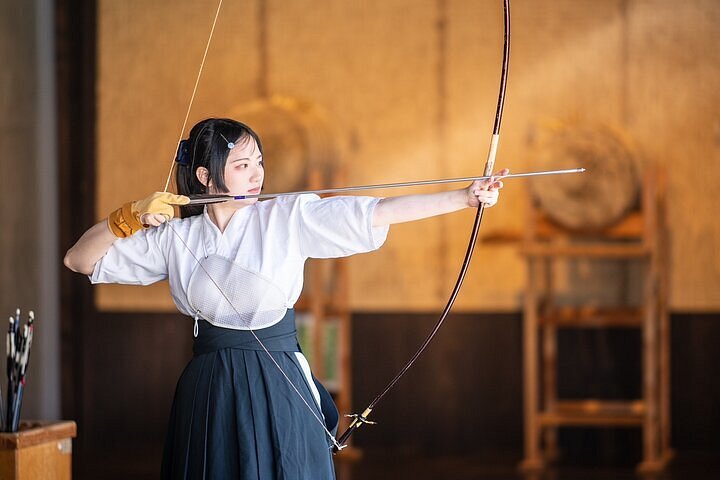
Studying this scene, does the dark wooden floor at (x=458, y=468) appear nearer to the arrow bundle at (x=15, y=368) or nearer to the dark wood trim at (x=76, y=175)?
the dark wood trim at (x=76, y=175)

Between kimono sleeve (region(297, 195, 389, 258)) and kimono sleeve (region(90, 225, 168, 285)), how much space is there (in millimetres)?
302

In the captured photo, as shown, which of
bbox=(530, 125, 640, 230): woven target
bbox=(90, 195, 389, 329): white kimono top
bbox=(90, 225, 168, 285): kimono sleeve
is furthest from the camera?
bbox=(530, 125, 640, 230): woven target

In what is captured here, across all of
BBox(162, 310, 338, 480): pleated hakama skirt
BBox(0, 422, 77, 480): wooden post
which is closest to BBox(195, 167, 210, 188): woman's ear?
BBox(162, 310, 338, 480): pleated hakama skirt

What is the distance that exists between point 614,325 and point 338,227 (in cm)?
251

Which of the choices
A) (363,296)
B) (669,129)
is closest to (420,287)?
(363,296)

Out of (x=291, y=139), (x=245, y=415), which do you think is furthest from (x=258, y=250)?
(x=291, y=139)

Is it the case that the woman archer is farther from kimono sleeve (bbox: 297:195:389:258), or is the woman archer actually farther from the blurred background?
the blurred background

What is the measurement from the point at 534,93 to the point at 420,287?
0.95 m

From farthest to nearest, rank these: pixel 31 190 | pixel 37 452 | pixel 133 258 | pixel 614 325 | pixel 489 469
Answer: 1. pixel 31 190
2. pixel 614 325
3. pixel 489 469
4. pixel 37 452
5. pixel 133 258

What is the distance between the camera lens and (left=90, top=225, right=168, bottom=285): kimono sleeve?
79.7 inches

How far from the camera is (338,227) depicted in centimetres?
190

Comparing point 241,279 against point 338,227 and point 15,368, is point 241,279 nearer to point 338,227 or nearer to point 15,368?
point 338,227

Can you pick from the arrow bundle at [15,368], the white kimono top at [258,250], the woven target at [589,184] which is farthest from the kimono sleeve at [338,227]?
the woven target at [589,184]

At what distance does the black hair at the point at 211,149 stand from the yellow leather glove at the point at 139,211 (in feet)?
0.34
